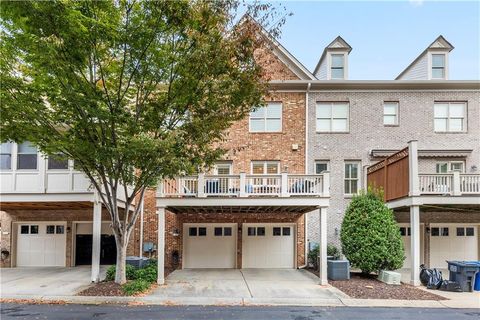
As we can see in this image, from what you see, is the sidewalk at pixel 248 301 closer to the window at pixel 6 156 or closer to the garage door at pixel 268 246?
the window at pixel 6 156

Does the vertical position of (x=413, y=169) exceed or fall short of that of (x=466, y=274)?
it exceeds it

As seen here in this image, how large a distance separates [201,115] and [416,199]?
829 cm

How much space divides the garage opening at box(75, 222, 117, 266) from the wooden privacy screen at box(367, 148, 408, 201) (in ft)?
40.5

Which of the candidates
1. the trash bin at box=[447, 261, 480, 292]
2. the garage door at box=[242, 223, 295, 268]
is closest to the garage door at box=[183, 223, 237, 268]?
the garage door at box=[242, 223, 295, 268]

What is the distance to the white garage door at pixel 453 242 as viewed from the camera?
60.3 feet

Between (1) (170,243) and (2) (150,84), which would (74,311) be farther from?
(1) (170,243)

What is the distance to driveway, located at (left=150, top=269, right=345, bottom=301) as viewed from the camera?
38.5 feet

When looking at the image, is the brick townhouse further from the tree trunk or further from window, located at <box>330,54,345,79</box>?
the tree trunk

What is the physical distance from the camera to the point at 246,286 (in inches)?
520

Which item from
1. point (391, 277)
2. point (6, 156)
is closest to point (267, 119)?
point (391, 277)

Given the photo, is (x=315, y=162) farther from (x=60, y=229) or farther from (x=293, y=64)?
(x=60, y=229)

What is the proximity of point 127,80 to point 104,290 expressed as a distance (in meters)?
6.38

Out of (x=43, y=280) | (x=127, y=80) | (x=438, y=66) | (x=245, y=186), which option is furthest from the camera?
(x=438, y=66)

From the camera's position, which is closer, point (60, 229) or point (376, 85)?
point (60, 229)
